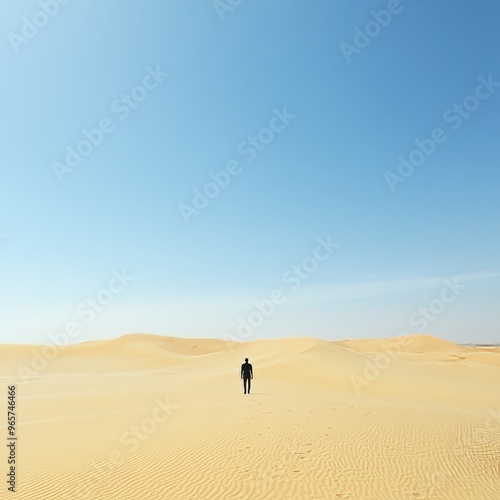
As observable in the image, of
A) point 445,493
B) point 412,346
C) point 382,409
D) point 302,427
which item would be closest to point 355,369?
point 382,409

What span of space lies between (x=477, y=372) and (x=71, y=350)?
55111 millimetres

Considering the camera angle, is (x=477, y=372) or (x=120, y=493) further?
(x=477, y=372)

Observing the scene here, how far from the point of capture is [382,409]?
1694 cm

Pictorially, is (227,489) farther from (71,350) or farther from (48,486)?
(71,350)

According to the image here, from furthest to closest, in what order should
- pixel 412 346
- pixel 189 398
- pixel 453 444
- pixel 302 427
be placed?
pixel 412 346
pixel 189 398
pixel 302 427
pixel 453 444

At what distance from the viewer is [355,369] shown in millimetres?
31031

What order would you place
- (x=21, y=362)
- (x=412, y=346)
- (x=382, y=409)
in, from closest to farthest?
1. (x=382, y=409)
2. (x=21, y=362)
3. (x=412, y=346)

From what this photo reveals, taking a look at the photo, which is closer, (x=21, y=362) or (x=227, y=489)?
(x=227, y=489)

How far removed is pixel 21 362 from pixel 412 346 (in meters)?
69.3

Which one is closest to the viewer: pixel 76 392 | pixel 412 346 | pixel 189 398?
pixel 189 398

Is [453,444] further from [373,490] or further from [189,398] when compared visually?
[189,398]

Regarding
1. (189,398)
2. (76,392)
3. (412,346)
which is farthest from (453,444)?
(412,346)

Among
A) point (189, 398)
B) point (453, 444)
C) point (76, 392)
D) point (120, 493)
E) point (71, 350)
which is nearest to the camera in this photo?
point (120, 493)

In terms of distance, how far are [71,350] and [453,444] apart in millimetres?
60791
